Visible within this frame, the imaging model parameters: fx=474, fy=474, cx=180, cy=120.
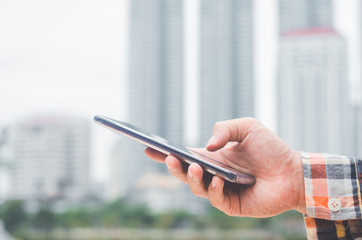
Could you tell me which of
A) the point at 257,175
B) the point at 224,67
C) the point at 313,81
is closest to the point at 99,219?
the point at 224,67

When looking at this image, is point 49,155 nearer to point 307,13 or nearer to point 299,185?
point 307,13

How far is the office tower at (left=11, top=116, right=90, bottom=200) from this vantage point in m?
32.5

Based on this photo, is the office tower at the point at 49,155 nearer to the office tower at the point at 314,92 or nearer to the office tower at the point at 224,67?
the office tower at the point at 224,67

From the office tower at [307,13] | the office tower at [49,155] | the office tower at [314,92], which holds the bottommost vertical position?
the office tower at [49,155]

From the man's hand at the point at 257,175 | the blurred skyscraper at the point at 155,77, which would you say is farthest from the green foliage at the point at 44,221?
the man's hand at the point at 257,175

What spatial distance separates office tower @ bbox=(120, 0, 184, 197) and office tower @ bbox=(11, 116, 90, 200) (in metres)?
4.90

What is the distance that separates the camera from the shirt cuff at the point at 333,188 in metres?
0.58

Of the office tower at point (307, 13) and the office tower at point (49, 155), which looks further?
the office tower at point (49, 155)

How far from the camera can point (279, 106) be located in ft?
93.9

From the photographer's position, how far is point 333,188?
23.4 inches

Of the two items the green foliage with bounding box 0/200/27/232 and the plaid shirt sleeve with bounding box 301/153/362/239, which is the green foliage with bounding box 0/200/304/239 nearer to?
the green foliage with bounding box 0/200/27/232

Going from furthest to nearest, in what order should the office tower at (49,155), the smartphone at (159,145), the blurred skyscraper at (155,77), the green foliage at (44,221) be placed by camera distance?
1. the office tower at (49,155)
2. the blurred skyscraper at (155,77)
3. the green foliage at (44,221)
4. the smartphone at (159,145)

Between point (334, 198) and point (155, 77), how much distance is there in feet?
93.7

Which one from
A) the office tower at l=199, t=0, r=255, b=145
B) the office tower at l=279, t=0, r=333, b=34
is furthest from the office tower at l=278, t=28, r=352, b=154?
the office tower at l=199, t=0, r=255, b=145
